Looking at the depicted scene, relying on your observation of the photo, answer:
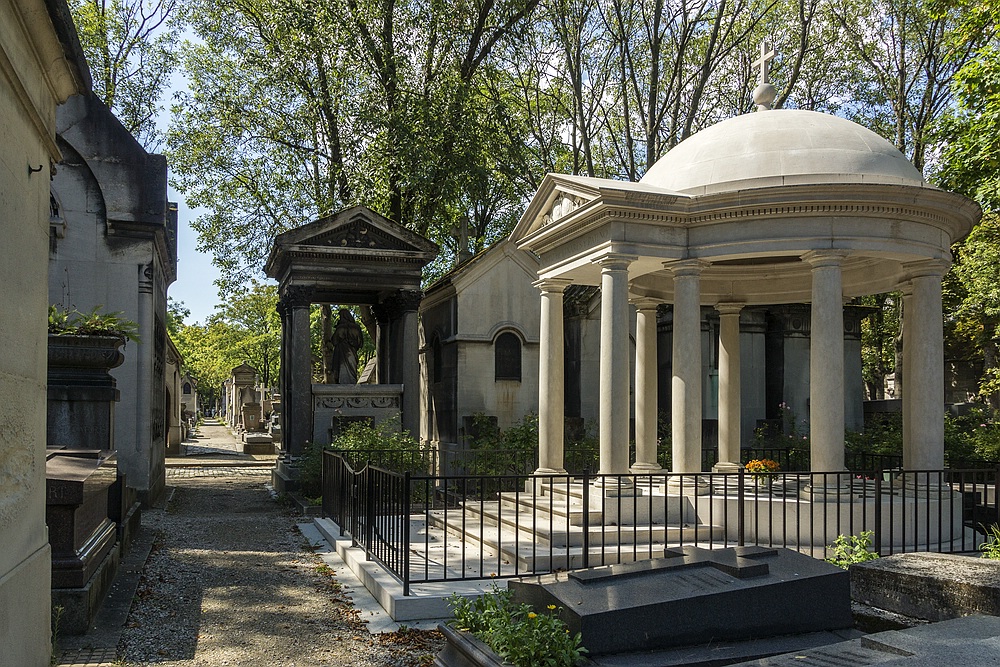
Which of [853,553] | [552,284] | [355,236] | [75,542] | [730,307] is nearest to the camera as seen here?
[75,542]

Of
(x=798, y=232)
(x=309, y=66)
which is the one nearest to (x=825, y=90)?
(x=309, y=66)

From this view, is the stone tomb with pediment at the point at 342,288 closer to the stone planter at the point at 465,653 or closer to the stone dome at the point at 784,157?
the stone dome at the point at 784,157

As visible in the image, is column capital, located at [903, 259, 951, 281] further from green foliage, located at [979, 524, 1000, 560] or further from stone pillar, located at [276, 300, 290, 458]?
stone pillar, located at [276, 300, 290, 458]

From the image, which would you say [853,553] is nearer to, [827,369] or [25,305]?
[827,369]

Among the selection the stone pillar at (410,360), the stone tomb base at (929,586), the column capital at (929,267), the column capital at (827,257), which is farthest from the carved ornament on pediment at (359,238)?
the stone tomb base at (929,586)

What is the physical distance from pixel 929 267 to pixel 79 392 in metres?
11.4

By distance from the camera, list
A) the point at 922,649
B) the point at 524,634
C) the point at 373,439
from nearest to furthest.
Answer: the point at 922,649 → the point at 524,634 → the point at 373,439

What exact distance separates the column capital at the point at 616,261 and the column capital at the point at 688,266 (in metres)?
0.66

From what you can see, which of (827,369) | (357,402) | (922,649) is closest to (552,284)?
(827,369)

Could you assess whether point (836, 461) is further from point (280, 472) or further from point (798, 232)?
point (280, 472)

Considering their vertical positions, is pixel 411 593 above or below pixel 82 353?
below

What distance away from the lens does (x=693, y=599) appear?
5.41 meters

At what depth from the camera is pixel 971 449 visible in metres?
18.0

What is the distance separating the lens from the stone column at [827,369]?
10.4 m
